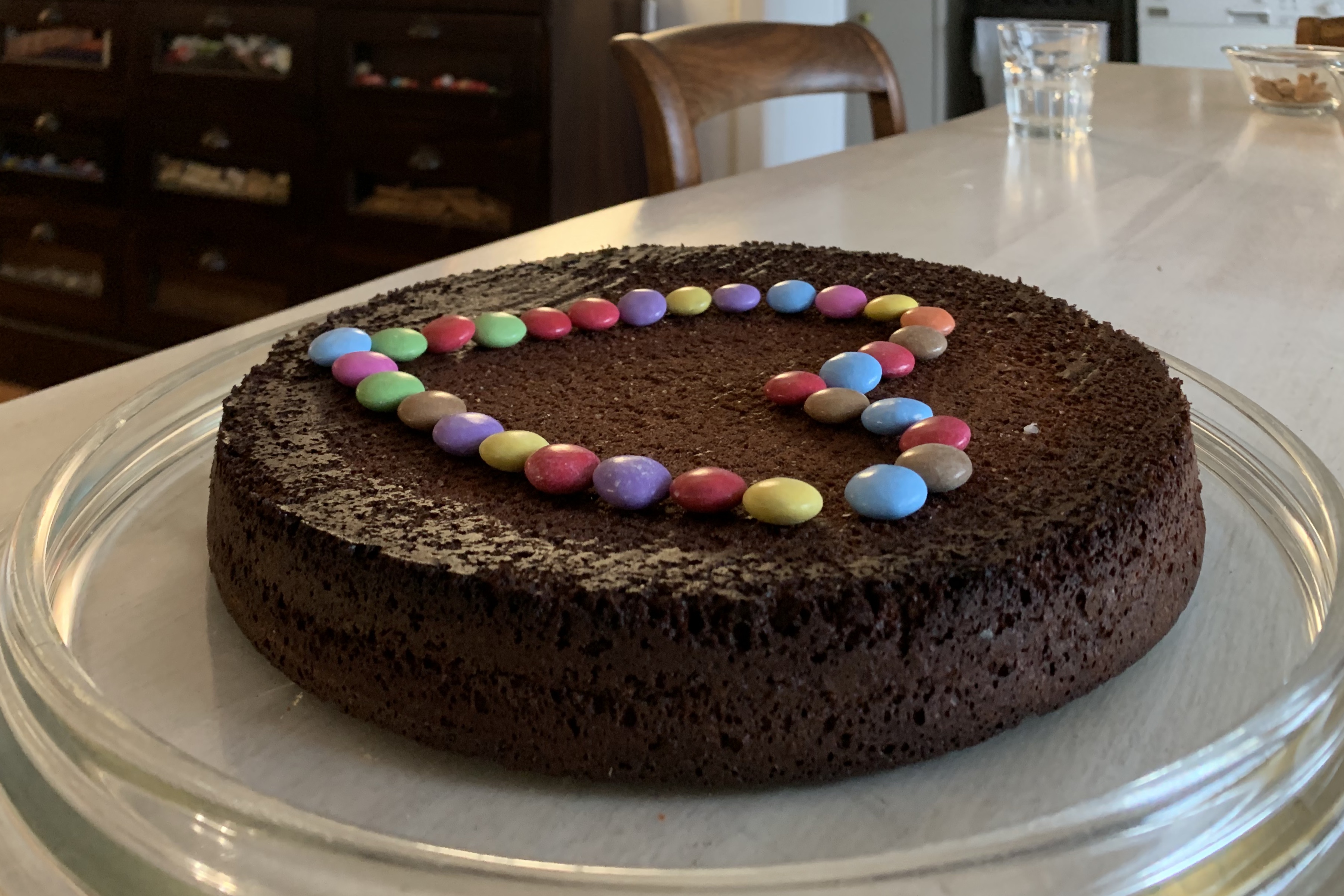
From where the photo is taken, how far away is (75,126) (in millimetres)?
3297

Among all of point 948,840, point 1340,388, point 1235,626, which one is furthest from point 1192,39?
point 948,840

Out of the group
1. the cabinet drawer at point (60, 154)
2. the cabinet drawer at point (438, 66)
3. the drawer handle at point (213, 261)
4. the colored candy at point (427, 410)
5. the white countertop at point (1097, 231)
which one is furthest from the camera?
the cabinet drawer at point (60, 154)

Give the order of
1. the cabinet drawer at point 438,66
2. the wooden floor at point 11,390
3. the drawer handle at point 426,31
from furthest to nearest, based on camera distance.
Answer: the wooden floor at point 11,390 < the drawer handle at point 426,31 < the cabinet drawer at point 438,66

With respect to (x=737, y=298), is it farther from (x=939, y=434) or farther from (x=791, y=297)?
(x=939, y=434)

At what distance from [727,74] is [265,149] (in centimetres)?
172

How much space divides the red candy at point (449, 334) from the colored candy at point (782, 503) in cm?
29

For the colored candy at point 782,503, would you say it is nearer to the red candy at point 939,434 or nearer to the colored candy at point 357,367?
the red candy at point 939,434

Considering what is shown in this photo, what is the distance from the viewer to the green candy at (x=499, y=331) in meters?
0.73

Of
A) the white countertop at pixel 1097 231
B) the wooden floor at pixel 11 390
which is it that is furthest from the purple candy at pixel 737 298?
the wooden floor at pixel 11 390

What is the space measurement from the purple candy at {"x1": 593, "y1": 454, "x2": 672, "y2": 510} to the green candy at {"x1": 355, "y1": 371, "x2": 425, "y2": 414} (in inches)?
6.0

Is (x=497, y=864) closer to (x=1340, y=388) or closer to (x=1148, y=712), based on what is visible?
(x=1148, y=712)

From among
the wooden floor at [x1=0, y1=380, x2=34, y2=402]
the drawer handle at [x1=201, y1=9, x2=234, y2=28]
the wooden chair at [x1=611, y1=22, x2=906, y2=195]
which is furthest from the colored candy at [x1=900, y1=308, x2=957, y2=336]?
the wooden floor at [x1=0, y1=380, x2=34, y2=402]

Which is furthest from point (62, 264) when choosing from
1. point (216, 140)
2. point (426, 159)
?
point (426, 159)

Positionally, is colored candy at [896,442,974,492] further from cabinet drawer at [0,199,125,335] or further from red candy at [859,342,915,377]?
cabinet drawer at [0,199,125,335]
